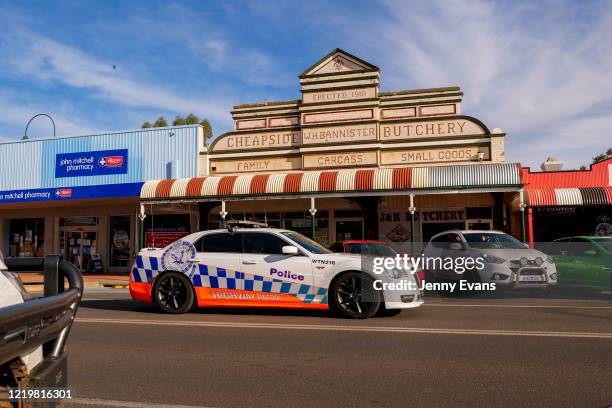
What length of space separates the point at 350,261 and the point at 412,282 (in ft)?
3.77

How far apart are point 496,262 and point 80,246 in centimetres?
1996

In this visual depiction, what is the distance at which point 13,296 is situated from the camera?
2.40m

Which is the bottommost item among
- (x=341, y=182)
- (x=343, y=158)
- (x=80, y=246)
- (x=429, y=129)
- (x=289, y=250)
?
(x=289, y=250)

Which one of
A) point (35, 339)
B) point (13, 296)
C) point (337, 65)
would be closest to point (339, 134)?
point (337, 65)

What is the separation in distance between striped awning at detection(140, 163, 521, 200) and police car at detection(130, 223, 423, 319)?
855 cm

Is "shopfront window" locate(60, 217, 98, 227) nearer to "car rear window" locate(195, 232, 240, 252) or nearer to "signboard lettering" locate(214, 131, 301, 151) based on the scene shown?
"signboard lettering" locate(214, 131, 301, 151)

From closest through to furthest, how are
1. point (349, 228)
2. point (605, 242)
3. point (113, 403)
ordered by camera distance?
point (113, 403), point (605, 242), point (349, 228)

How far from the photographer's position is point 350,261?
847 centimetres

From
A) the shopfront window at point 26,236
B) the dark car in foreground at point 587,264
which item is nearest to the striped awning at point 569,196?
the dark car in foreground at point 587,264

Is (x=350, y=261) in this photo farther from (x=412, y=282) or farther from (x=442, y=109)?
(x=442, y=109)

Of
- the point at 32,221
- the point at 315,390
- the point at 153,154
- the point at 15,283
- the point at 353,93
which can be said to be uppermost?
the point at 353,93

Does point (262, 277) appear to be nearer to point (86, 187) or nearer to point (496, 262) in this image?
point (496, 262)

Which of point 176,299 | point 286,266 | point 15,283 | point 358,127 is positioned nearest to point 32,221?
point 358,127

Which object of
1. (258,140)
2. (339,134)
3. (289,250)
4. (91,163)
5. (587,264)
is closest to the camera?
(289,250)
